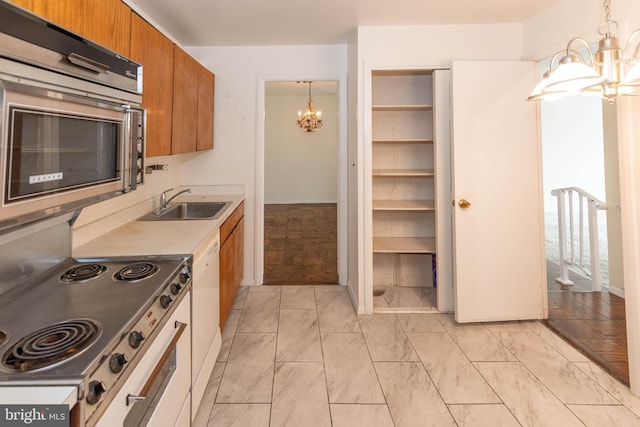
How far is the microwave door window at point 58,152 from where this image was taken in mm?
841

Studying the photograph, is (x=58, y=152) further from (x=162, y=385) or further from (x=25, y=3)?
(x=162, y=385)

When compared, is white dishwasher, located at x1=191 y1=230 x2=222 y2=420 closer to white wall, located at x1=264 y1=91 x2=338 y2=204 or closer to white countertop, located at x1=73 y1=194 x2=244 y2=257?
white countertop, located at x1=73 y1=194 x2=244 y2=257

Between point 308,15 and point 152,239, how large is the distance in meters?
2.14

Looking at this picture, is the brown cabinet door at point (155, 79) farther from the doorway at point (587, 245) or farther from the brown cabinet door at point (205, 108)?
the doorway at point (587, 245)

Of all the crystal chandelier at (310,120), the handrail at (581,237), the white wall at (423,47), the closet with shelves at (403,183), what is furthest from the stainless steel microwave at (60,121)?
the crystal chandelier at (310,120)

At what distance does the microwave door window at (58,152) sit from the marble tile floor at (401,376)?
1.33m

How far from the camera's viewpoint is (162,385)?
4.00ft

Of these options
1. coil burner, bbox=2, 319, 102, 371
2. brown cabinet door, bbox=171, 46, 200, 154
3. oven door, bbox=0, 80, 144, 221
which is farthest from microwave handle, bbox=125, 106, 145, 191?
brown cabinet door, bbox=171, 46, 200, 154

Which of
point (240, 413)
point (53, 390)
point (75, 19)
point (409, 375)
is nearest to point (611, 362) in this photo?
point (409, 375)

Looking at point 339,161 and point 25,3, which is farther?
point 339,161

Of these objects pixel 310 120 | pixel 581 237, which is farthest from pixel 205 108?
pixel 310 120

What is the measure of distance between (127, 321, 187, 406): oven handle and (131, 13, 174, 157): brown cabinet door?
110 cm

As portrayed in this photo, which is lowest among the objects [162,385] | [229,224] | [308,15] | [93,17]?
[162,385]

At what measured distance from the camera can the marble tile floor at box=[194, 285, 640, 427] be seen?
174cm
